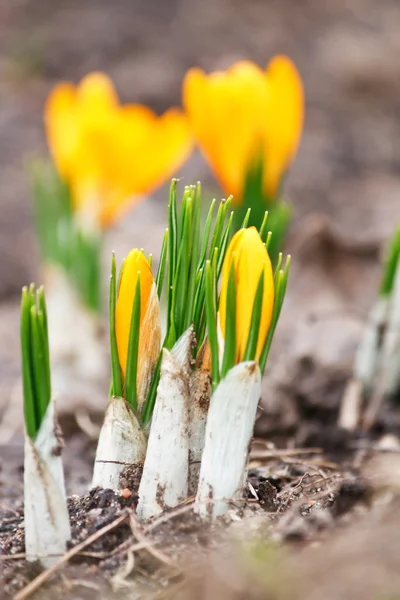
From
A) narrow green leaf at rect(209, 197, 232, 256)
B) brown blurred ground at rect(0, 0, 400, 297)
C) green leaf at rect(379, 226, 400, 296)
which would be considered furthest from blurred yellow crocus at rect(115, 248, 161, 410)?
brown blurred ground at rect(0, 0, 400, 297)

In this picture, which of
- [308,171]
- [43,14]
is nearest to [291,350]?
[308,171]

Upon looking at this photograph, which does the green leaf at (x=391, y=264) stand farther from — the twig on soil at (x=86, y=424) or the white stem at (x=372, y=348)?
the twig on soil at (x=86, y=424)

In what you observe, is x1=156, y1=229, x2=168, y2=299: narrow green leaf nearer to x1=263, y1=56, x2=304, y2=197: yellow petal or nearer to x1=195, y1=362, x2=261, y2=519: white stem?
x1=195, y1=362, x2=261, y2=519: white stem

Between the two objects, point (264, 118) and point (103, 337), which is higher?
point (264, 118)

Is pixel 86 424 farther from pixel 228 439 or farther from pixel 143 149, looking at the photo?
pixel 228 439

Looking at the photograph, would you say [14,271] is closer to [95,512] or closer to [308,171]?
[308,171]

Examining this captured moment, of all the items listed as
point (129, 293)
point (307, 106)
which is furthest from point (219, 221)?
point (307, 106)
